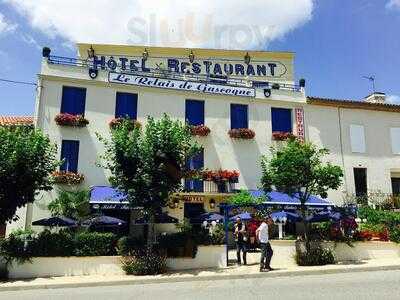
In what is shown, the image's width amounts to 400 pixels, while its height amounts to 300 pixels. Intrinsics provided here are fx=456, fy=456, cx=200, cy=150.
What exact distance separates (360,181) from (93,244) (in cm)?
1722

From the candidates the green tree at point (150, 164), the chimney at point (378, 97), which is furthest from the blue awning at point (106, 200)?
the chimney at point (378, 97)

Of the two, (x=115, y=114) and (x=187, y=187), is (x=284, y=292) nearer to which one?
(x=187, y=187)

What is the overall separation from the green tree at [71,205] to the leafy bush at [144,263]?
20.0 feet

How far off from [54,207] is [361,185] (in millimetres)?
17493

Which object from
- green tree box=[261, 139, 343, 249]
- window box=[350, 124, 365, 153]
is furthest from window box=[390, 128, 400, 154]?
green tree box=[261, 139, 343, 249]

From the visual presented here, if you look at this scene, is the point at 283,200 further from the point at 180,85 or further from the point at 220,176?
the point at 180,85


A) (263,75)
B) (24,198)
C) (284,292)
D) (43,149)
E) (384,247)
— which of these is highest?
(263,75)

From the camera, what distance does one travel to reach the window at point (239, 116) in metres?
26.4

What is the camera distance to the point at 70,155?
23703mm

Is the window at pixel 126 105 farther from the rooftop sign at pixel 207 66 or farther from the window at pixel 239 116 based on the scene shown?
the window at pixel 239 116

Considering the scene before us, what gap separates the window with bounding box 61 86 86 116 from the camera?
24.2 meters

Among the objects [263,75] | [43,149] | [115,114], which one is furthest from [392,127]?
[43,149]

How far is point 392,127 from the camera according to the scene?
2848 cm

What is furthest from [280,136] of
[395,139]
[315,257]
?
[315,257]
